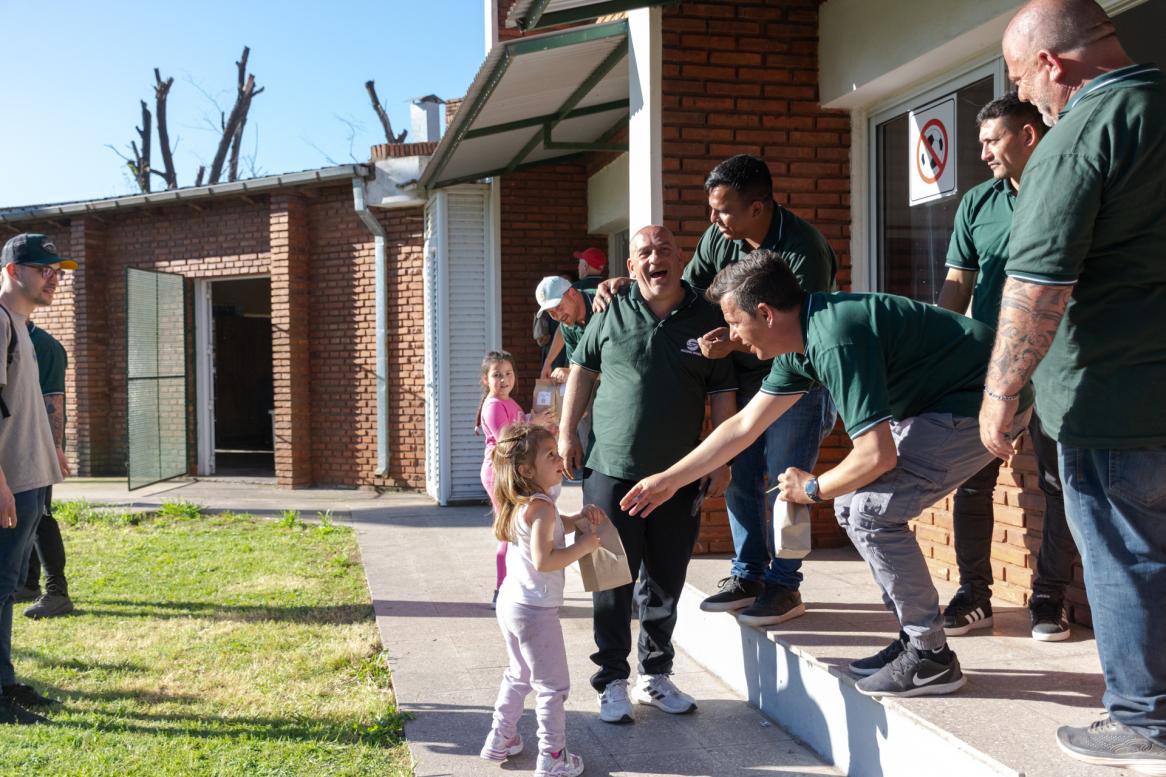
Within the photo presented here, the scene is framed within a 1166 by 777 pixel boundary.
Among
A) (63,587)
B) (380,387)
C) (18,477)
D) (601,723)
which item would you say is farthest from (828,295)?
(380,387)

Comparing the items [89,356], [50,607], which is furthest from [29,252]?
[89,356]

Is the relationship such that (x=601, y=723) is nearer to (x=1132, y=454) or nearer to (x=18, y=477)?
(x=1132, y=454)

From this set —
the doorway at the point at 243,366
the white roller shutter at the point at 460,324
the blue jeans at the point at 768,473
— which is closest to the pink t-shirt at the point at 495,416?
the blue jeans at the point at 768,473

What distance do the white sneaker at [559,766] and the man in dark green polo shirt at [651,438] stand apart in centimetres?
46

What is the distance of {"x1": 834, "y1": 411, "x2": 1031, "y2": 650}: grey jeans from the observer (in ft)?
9.96

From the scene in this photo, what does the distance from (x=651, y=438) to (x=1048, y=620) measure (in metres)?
1.66

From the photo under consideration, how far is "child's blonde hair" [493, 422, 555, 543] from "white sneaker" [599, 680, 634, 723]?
83 cm

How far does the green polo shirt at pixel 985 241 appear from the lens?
3574 mm

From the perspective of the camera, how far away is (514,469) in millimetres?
3453

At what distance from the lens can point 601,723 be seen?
3.91 meters

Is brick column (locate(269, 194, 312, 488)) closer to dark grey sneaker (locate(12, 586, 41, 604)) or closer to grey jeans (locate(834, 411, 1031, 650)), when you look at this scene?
dark grey sneaker (locate(12, 586, 41, 604))

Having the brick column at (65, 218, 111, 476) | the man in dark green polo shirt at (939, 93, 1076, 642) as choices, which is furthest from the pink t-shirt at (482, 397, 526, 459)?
the brick column at (65, 218, 111, 476)

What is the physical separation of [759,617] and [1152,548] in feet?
6.19

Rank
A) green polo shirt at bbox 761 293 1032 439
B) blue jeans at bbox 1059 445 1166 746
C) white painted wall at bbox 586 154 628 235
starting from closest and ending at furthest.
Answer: blue jeans at bbox 1059 445 1166 746 → green polo shirt at bbox 761 293 1032 439 → white painted wall at bbox 586 154 628 235
